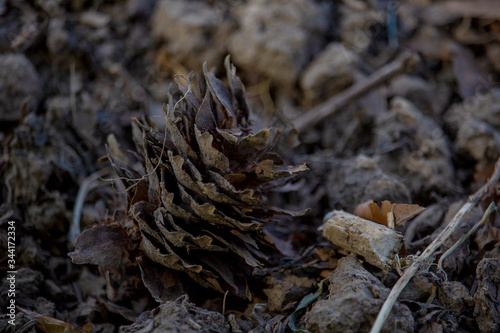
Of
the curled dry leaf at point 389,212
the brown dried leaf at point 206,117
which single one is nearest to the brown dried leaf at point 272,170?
the brown dried leaf at point 206,117

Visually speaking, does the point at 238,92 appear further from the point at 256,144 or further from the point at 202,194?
the point at 202,194

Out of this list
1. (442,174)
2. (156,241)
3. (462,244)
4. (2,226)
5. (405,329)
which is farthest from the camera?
(442,174)

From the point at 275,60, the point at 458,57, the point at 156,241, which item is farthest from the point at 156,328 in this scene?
the point at 458,57

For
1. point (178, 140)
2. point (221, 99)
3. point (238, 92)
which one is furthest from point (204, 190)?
point (238, 92)

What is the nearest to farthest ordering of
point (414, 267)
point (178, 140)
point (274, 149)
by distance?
point (414, 267) → point (178, 140) → point (274, 149)

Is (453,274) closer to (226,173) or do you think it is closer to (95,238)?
(226,173)

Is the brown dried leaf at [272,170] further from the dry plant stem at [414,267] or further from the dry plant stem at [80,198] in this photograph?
the dry plant stem at [80,198]

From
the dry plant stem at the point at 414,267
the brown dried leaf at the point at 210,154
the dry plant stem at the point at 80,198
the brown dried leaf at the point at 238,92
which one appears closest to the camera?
the dry plant stem at the point at 414,267
